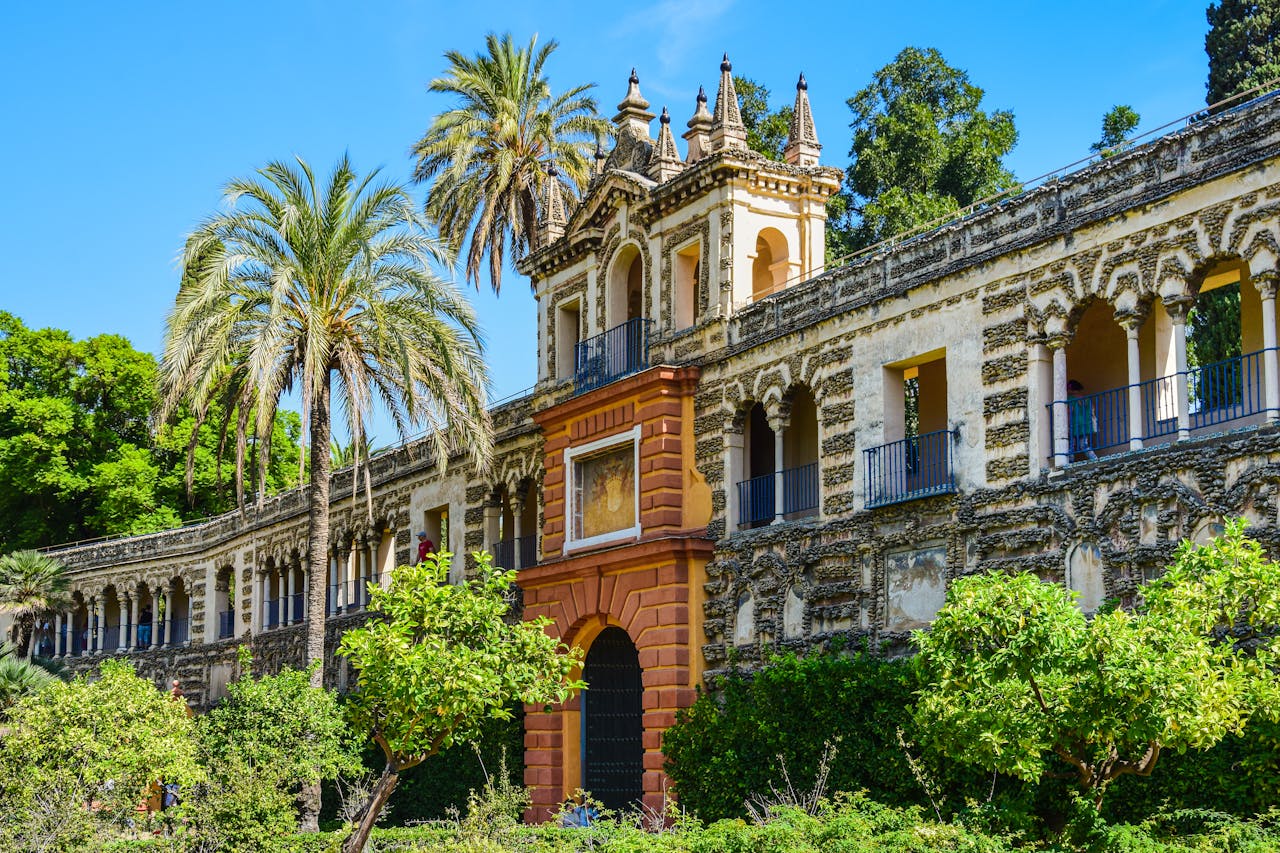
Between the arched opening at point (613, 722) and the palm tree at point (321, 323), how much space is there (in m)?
4.11

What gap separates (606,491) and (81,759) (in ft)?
35.4

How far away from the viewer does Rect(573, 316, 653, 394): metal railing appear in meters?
28.0

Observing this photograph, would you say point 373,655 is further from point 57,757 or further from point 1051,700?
point 1051,700

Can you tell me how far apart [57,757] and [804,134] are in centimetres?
1560

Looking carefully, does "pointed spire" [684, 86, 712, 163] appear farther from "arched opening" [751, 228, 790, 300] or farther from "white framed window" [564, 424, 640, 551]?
"white framed window" [564, 424, 640, 551]

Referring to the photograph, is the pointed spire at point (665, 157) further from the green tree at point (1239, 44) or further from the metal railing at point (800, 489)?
the green tree at point (1239, 44)

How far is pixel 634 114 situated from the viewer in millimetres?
29625

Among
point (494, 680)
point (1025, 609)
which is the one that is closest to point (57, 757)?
point (494, 680)

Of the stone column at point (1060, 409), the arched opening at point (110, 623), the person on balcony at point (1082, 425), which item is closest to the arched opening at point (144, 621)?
the arched opening at point (110, 623)

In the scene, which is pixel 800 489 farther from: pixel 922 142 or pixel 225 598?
pixel 225 598

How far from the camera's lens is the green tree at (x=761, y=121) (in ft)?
136

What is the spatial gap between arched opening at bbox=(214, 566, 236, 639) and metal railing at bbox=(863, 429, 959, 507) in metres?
27.4

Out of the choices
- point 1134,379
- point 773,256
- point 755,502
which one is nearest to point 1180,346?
point 1134,379

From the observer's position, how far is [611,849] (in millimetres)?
17250
